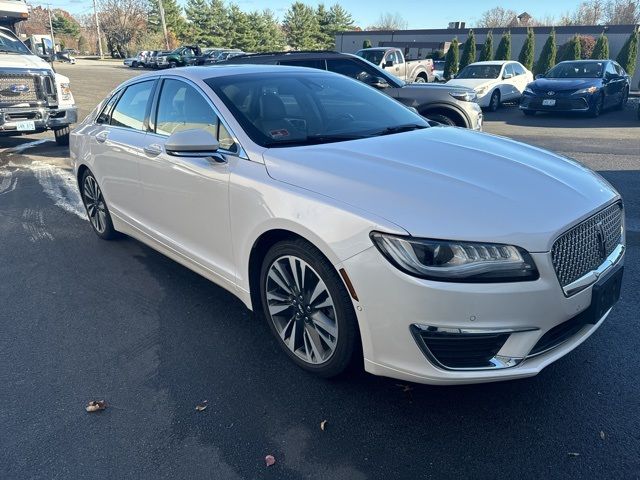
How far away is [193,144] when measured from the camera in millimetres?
2979

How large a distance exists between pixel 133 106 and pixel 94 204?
1357mm

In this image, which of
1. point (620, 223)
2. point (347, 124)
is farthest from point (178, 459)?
point (620, 223)

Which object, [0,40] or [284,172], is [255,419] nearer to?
[284,172]

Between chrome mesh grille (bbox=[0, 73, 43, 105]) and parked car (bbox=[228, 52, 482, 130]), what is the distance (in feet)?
14.1

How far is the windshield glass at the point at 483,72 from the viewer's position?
16781 millimetres

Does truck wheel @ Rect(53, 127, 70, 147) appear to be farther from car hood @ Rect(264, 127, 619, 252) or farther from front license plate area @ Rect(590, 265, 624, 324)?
front license plate area @ Rect(590, 265, 624, 324)

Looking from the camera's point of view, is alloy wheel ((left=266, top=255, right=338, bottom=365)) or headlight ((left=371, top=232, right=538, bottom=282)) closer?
headlight ((left=371, top=232, right=538, bottom=282))

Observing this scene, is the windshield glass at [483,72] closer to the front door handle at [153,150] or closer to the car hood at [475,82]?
the car hood at [475,82]

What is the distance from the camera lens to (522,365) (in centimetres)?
235

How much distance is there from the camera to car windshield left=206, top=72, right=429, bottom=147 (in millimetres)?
3242

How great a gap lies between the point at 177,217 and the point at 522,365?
96.9 inches

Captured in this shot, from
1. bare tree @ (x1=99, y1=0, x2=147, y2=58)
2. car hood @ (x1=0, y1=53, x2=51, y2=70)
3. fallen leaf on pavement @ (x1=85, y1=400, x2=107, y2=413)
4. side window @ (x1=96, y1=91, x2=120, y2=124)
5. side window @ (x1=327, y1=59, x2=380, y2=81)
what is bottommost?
fallen leaf on pavement @ (x1=85, y1=400, x2=107, y2=413)

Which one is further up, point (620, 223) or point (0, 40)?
point (0, 40)

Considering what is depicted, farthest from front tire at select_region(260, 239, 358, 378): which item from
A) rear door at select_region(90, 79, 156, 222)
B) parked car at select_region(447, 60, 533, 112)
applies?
parked car at select_region(447, 60, 533, 112)
